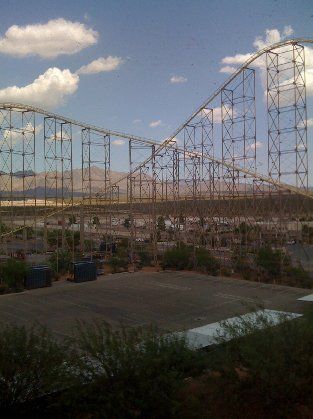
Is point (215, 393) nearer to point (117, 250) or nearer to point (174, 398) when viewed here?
point (174, 398)

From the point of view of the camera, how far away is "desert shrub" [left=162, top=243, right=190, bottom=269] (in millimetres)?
19969

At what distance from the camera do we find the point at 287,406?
6027 millimetres

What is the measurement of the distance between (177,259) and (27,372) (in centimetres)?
1490

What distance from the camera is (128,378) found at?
5.28m

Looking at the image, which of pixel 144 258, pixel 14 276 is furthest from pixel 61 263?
pixel 144 258

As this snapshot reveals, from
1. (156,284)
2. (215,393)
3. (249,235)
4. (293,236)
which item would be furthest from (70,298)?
(293,236)

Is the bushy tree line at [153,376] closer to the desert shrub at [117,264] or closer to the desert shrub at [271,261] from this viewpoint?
the desert shrub at [271,261]

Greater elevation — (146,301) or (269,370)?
(269,370)

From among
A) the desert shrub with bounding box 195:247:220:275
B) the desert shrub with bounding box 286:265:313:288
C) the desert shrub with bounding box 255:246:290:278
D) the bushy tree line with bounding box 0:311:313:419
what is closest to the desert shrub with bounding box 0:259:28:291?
the desert shrub with bounding box 195:247:220:275

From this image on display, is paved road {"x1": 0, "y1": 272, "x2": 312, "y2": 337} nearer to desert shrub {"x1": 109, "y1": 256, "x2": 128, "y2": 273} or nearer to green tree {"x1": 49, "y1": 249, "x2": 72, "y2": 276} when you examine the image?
green tree {"x1": 49, "y1": 249, "x2": 72, "y2": 276}

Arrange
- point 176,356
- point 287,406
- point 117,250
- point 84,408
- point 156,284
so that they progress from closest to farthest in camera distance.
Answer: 1. point 84,408
2. point 176,356
3. point 287,406
4. point 156,284
5. point 117,250

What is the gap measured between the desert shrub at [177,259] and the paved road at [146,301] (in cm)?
200

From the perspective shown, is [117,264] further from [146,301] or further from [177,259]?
[146,301]

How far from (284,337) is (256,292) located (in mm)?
8911
